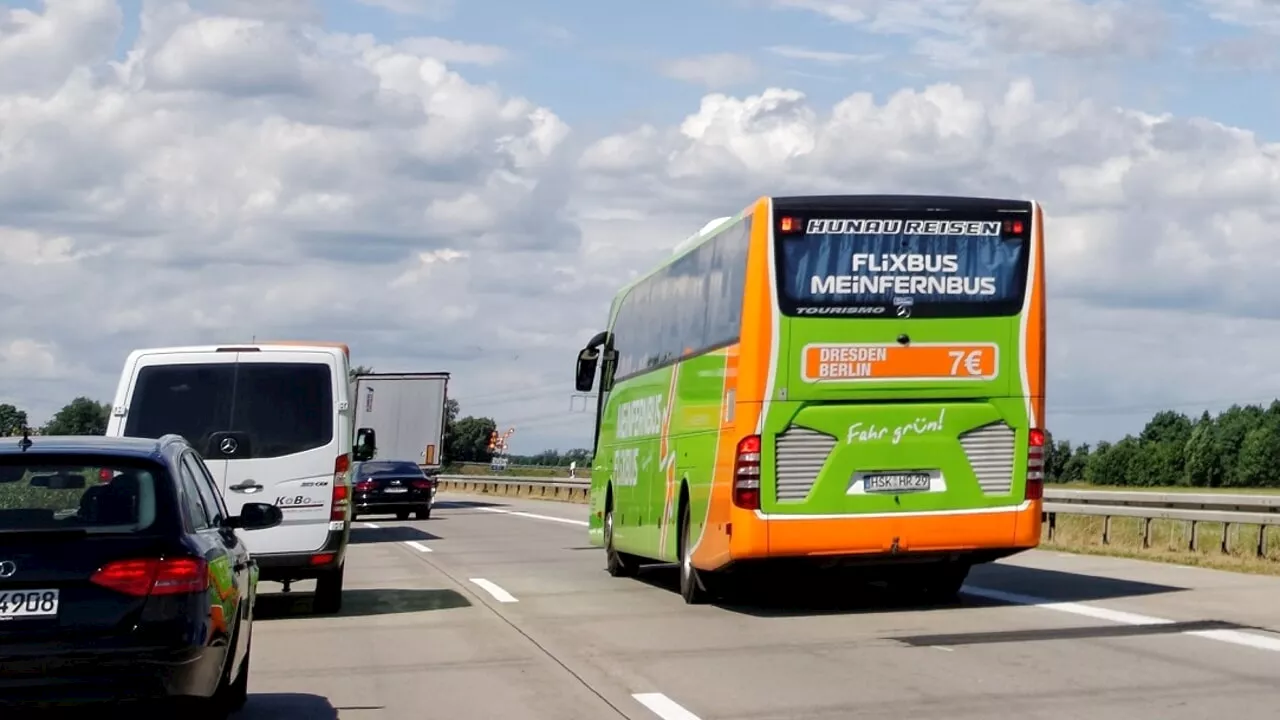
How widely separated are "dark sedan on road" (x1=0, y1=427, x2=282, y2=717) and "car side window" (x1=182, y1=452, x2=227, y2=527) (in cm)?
80

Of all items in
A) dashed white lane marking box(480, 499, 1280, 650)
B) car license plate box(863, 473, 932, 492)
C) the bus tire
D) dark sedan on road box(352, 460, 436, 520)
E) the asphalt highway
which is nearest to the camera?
the asphalt highway

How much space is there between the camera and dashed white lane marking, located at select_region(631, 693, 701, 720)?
30.6 ft

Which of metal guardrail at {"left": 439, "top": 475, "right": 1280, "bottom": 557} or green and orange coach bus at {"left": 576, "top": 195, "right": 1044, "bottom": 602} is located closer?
green and orange coach bus at {"left": 576, "top": 195, "right": 1044, "bottom": 602}

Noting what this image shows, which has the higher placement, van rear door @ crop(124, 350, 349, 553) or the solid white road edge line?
van rear door @ crop(124, 350, 349, 553)

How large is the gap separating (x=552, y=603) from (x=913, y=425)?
395 centimetres

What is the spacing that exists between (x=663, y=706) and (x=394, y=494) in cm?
3268

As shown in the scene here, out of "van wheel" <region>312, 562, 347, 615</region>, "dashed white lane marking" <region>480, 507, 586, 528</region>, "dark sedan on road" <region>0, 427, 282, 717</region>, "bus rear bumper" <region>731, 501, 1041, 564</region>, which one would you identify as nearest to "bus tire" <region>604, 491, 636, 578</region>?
"van wheel" <region>312, 562, 347, 615</region>

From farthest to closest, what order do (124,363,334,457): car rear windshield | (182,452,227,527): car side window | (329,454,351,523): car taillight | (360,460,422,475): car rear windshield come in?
(360,460,422,475): car rear windshield
(124,363,334,457): car rear windshield
(329,454,351,523): car taillight
(182,452,227,527): car side window

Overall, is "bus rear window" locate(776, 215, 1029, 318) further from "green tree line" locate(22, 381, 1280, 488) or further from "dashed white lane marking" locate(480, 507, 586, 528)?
"green tree line" locate(22, 381, 1280, 488)

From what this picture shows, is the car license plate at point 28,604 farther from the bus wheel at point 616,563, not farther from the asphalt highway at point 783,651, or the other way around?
the bus wheel at point 616,563

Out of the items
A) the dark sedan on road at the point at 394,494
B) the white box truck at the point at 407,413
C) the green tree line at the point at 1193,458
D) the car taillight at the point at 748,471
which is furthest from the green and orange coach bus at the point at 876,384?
the green tree line at the point at 1193,458

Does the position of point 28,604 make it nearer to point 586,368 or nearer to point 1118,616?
point 1118,616

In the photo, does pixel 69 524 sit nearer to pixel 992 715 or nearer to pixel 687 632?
pixel 992 715

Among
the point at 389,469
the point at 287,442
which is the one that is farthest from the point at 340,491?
the point at 389,469
